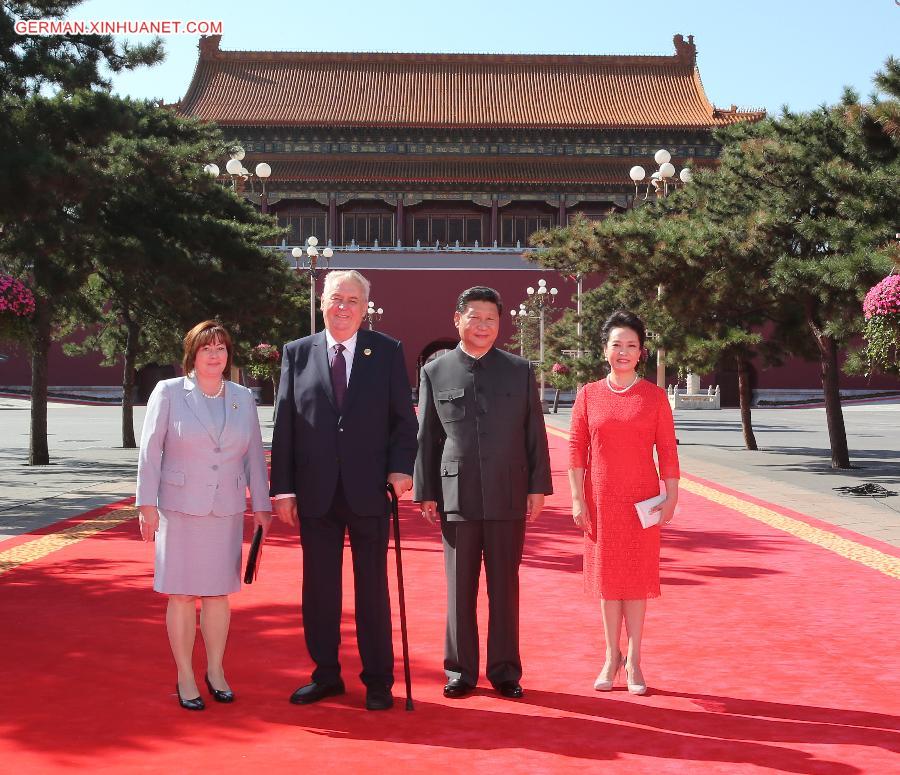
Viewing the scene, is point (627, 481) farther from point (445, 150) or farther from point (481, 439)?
point (445, 150)

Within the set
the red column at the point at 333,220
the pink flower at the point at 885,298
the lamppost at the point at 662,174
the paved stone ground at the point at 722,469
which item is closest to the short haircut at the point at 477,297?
the paved stone ground at the point at 722,469

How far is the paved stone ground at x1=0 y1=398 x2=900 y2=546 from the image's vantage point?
11266 millimetres

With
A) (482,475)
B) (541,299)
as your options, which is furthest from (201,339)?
(541,299)

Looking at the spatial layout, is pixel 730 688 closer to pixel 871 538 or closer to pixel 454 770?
pixel 454 770

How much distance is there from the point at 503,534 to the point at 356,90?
44375mm

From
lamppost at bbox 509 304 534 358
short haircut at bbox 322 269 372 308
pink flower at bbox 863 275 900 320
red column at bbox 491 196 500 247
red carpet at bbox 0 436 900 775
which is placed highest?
red column at bbox 491 196 500 247

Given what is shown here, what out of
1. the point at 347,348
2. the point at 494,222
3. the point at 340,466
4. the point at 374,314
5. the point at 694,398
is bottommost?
the point at 340,466

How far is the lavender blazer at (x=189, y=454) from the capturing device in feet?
15.3

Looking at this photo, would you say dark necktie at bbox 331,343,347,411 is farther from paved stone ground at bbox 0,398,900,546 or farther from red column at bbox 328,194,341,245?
red column at bbox 328,194,341,245

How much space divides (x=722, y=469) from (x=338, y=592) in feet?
40.0

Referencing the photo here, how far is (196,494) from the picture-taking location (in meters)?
4.65

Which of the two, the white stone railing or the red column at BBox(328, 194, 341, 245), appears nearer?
the white stone railing

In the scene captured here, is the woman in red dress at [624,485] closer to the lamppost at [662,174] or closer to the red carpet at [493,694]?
the red carpet at [493,694]

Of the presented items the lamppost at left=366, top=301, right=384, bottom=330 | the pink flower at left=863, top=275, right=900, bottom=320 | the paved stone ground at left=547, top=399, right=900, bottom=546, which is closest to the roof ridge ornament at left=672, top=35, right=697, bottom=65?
the lamppost at left=366, top=301, right=384, bottom=330
